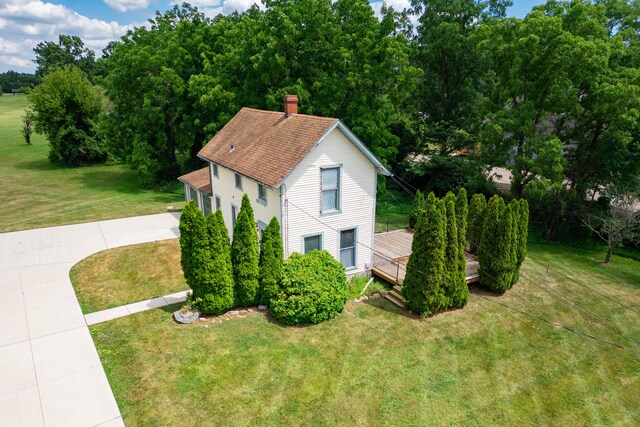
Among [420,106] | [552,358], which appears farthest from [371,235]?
[420,106]

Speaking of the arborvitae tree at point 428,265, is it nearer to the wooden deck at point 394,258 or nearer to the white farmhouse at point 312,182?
the wooden deck at point 394,258

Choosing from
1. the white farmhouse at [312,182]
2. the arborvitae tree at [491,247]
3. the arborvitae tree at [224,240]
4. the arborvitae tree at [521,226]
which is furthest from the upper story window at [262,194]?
the arborvitae tree at [521,226]

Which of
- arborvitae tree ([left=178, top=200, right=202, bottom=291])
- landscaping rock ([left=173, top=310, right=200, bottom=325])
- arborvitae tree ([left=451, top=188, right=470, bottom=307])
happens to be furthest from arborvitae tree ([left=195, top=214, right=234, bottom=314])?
arborvitae tree ([left=451, top=188, right=470, bottom=307])

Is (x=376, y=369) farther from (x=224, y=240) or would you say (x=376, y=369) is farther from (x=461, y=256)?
(x=224, y=240)

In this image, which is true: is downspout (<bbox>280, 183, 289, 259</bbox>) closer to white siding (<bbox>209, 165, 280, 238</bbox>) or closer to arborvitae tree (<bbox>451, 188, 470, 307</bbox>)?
white siding (<bbox>209, 165, 280, 238</bbox>)

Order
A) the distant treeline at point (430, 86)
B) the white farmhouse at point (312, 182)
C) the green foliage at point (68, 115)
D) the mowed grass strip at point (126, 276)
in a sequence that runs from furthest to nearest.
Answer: the green foliage at point (68, 115) → the distant treeline at point (430, 86) → the white farmhouse at point (312, 182) → the mowed grass strip at point (126, 276)
